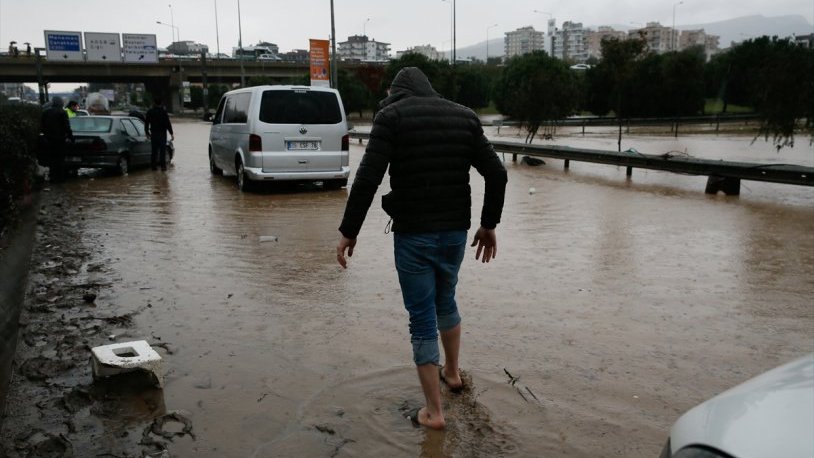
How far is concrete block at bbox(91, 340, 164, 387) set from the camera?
4270mm

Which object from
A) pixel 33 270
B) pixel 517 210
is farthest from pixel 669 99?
pixel 33 270

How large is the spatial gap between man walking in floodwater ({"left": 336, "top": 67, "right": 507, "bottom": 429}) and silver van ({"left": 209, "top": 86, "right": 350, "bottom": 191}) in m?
9.65

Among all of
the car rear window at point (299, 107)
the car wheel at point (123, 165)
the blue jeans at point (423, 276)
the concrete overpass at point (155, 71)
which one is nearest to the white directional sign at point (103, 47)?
the concrete overpass at point (155, 71)

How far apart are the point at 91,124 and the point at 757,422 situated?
57.2 feet

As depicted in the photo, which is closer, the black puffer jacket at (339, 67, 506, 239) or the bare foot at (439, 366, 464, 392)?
the black puffer jacket at (339, 67, 506, 239)

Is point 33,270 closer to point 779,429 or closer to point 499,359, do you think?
point 499,359

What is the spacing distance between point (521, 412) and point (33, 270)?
5681mm

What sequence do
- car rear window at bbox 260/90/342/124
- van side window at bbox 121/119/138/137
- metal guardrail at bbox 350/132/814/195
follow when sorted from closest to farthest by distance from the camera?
metal guardrail at bbox 350/132/814/195 < car rear window at bbox 260/90/342/124 < van side window at bbox 121/119/138/137

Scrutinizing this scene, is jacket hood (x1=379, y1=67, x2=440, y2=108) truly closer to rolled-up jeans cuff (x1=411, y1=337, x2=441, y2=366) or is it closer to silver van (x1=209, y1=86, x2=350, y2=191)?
rolled-up jeans cuff (x1=411, y1=337, x2=441, y2=366)

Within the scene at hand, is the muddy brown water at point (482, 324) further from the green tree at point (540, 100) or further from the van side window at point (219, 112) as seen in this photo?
the green tree at point (540, 100)

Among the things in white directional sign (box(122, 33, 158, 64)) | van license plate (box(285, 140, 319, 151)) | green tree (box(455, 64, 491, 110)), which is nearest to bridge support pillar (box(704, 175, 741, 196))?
van license plate (box(285, 140, 319, 151))

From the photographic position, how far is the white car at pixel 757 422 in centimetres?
173

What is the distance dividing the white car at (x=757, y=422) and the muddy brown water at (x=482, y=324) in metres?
1.65

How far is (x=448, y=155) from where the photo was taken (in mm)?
3742
